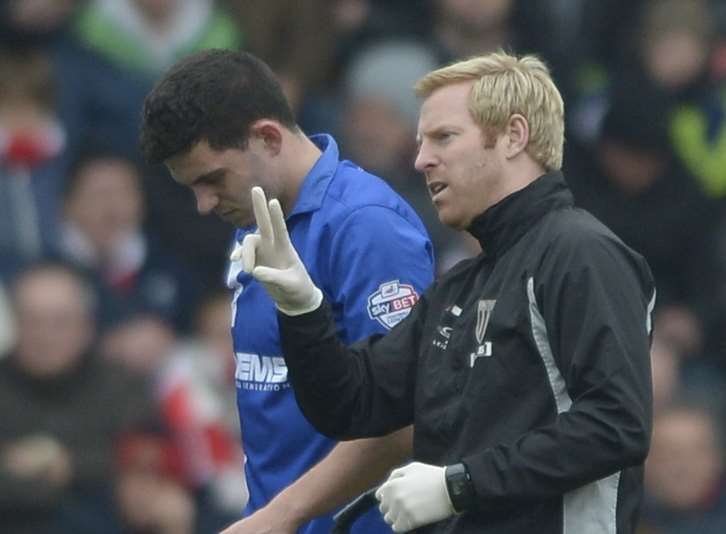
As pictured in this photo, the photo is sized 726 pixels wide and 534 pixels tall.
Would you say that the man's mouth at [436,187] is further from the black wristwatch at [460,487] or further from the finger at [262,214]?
the black wristwatch at [460,487]

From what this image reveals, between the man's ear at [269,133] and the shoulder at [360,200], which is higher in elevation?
the man's ear at [269,133]

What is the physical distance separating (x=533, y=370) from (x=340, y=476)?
674 mm

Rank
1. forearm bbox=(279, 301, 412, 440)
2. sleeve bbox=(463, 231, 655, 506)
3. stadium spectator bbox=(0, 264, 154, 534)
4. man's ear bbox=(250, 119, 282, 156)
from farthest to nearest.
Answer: stadium spectator bbox=(0, 264, 154, 534) → man's ear bbox=(250, 119, 282, 156) → forearm bbox=(279, 301, 412, 440) → sleeve bbox=(463, 231, 655, 506)

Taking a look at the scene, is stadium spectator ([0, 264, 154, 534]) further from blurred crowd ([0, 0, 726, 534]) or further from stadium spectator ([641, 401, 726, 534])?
stadium spectator ([641, 401, 726, 534])

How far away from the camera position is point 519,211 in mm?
3746

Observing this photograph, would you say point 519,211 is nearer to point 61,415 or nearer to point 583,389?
point 583,389

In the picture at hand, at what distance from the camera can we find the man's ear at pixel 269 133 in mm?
4207

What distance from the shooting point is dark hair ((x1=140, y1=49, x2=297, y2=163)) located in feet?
13.6

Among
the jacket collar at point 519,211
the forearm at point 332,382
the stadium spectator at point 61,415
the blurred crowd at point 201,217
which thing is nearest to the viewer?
the jacket collar at point 519,211

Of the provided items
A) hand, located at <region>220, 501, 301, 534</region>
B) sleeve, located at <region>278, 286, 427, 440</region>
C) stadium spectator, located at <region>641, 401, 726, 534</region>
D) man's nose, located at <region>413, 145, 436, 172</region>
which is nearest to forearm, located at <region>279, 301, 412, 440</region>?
sleeve, located at <region>278, 286, 427, 440</region>

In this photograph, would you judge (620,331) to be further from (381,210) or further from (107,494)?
(107,494)

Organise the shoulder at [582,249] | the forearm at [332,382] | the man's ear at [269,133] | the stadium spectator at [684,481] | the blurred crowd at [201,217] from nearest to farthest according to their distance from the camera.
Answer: the shoulder at [582,249], the forearm at [332,382], the man's ear at [269,133], the blurred crowd at [201,217], the stadium spectator at [684,481]

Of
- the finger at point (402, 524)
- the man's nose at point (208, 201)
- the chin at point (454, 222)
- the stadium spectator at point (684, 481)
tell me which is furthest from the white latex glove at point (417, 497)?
the stadium spectator at point (684, 481)

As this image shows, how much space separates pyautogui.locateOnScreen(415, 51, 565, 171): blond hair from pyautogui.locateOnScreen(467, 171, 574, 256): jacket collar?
0.06m
